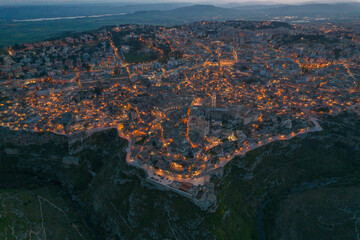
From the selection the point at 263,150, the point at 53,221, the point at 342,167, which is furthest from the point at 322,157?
the point at 53,221

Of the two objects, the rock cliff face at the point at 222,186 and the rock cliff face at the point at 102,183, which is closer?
the rock cliff face at the point at 102,183

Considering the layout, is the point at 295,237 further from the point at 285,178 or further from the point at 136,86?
the point at 136,86

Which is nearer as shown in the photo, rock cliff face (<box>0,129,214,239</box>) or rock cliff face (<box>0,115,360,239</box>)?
rock cliff face (<box>0,129,214,239</box>)

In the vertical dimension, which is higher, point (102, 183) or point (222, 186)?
point (222, 186)

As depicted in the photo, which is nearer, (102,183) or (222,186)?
(222,186)

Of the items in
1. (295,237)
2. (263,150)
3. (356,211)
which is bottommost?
(295,237)

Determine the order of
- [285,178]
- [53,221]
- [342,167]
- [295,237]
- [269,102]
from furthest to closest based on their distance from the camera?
[269,102] < [342,167] < [285,178] < [53,221] < [295,237]

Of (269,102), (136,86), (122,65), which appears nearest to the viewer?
(269,102)

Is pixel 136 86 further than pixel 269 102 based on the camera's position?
Yes
